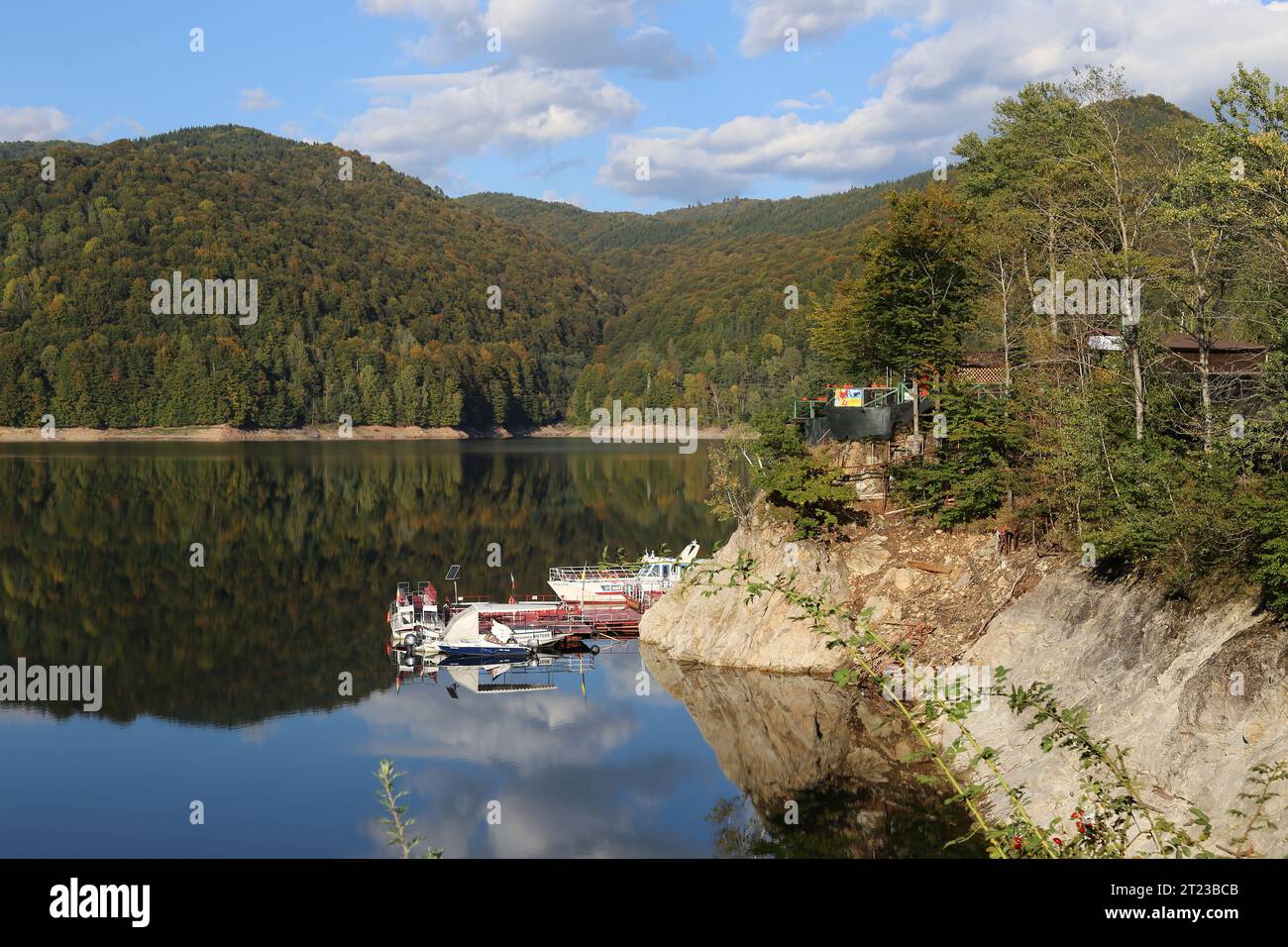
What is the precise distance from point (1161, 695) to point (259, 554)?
174 feet

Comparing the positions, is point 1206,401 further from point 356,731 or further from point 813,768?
point 356,731

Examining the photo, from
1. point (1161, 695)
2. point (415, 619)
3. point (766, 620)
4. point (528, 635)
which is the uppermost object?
point (1161, 695)

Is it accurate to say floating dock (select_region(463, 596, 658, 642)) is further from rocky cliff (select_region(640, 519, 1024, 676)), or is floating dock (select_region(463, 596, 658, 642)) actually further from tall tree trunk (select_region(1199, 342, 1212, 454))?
tall tree trunk (select_region(1199, 342, 1212, 454))

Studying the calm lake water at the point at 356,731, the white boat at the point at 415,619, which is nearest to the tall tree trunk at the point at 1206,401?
the calm lake water at the point at 356,731

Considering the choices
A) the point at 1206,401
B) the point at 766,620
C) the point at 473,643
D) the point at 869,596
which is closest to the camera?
the point at 1206,401

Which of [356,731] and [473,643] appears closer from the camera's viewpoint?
[356,731]

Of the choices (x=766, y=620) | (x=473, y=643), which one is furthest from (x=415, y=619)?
(x=766, y=620)

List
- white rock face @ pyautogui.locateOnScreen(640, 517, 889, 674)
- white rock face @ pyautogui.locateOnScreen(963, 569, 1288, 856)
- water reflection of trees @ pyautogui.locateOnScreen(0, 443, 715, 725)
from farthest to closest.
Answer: water reflection of trees @ pyautogui.locateOnScreen(0, 443, 715, 725) → white rock face @ pyautogui.locateOnScreen(640, 517, 889, 674) → white rock face @ pyautogui.locateOnScreen(963, 569, 1288, 856)

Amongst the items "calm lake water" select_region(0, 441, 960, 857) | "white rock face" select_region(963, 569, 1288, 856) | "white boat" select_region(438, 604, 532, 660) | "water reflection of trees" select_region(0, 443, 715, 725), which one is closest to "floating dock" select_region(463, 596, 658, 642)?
"calm lake water" select_region(0, 441, 960, 857)

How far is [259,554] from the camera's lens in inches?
2539

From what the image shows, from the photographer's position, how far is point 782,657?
36500mm

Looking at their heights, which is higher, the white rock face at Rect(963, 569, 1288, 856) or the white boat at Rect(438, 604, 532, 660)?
the white rock face at Rect(963, 569, 1288, 856)

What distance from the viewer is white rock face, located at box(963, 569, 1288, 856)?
63.2 ft

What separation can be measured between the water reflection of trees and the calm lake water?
0.72 ft
